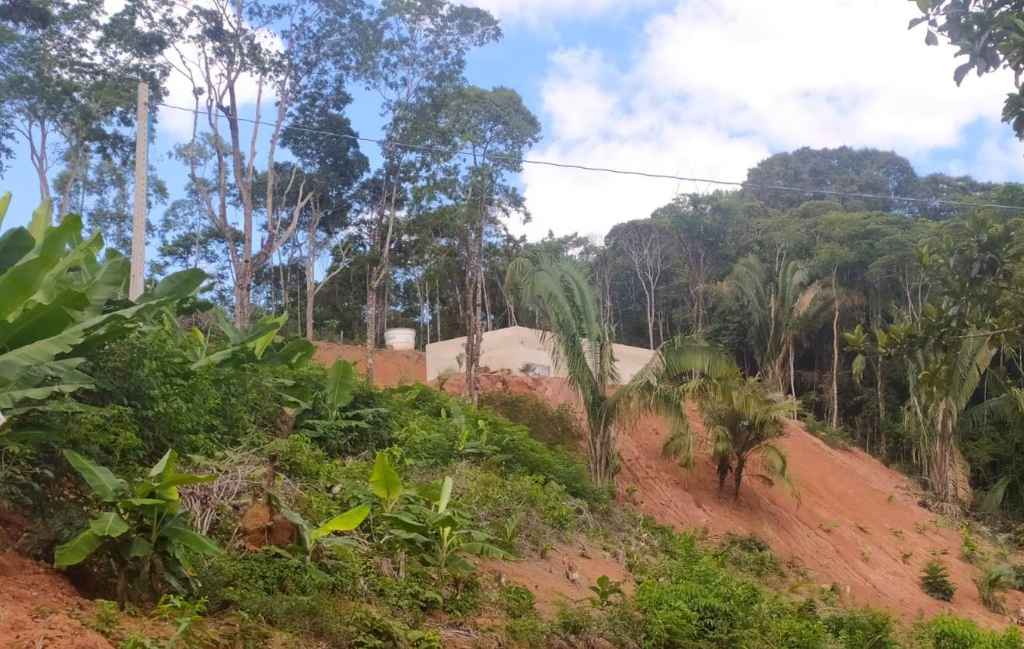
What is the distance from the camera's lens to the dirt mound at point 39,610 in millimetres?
4215

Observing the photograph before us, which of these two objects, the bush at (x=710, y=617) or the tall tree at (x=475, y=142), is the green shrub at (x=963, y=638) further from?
the tall tree at (x=475, y=142)

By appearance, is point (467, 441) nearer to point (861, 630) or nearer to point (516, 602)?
point (861, 630)

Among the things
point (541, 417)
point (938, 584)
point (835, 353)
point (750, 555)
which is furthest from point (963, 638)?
point (835, 353)

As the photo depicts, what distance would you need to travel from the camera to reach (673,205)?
37469 millimetres

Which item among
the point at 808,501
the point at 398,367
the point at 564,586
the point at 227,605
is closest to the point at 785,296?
the point at 808,501

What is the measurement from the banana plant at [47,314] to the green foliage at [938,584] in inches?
579

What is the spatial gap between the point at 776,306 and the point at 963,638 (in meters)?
19.6

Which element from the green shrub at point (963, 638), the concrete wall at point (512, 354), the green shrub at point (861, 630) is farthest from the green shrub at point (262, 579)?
the concrete wall at point (512, 354)

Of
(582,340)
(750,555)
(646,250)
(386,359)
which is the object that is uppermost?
(646,250)

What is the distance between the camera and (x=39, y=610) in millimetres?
4523

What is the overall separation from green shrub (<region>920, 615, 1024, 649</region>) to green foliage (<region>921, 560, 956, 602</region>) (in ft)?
21.5

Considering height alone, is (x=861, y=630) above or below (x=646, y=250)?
below

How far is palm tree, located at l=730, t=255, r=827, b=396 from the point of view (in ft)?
92.9

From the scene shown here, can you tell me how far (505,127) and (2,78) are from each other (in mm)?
12231
